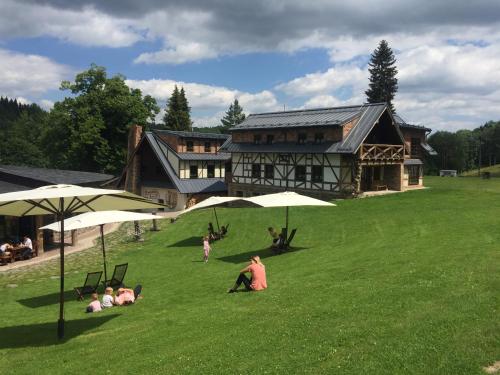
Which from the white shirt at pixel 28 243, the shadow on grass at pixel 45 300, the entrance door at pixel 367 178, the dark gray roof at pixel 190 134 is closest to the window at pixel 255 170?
the dark gray roof at pixel 190 134

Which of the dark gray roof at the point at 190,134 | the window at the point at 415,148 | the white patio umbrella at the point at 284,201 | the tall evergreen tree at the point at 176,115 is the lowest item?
the white patio umbrella at the point at 284,201

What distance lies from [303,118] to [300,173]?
5299mm

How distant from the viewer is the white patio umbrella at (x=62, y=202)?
952cm

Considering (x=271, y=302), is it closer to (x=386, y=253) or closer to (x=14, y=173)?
(x=386, y=253)

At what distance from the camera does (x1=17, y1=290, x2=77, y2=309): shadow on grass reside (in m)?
13.8

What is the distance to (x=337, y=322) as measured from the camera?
838 cm

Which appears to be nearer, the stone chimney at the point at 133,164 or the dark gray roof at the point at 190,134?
the dark gray roof at the point at 190,134

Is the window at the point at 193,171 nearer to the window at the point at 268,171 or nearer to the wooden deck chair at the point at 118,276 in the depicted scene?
the window at the point at 268,171

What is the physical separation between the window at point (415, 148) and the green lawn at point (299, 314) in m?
23.9

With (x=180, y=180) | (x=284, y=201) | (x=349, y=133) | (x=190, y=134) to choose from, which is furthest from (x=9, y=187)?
(x=349, y=133)

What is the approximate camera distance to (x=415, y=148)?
141 feet

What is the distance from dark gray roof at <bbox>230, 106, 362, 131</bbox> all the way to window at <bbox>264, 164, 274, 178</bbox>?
3651 millimetres

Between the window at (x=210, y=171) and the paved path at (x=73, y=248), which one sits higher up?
the window at (x=210, y=171)

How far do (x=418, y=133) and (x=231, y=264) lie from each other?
1285 inches
